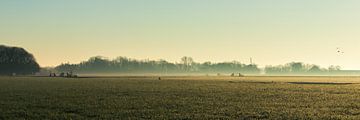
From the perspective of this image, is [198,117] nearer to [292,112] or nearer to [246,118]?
[246,118]

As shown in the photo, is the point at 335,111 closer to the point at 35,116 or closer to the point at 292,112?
the point at 292,112

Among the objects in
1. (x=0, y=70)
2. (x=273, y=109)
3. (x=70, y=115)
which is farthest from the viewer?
(x=0, y=70)

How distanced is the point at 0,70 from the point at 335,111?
18090cm

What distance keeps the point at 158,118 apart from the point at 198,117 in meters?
2.42

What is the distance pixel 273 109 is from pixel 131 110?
10112 millimetres

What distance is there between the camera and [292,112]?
32.3 metres

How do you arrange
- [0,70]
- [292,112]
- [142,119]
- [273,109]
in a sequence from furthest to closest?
[0,70], [273,109], [292,112], [142,119]

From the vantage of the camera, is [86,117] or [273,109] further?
[273,109]

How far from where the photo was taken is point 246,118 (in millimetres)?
28656

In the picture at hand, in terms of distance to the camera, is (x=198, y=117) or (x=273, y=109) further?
(x=273, y=109)

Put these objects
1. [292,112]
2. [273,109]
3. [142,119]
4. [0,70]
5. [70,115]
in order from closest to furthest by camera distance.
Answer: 1. [142,119]
2. [70,115]
3. [292,112]
4. [273,109]
5. [0,70]

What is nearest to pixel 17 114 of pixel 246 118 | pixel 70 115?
pixel 70 115

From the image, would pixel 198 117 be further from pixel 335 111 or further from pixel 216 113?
pixel 335 111

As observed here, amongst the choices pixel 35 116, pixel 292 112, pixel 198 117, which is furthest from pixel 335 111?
pixel 35 116
